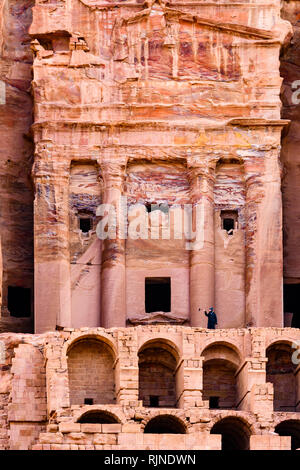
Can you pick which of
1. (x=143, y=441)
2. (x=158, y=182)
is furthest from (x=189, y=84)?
(x=143, y=441)

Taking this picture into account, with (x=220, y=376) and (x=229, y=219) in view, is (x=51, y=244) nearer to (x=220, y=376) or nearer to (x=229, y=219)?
(x=229, y=219)

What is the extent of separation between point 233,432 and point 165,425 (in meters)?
2.54

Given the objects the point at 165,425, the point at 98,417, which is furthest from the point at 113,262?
the point at 165,425

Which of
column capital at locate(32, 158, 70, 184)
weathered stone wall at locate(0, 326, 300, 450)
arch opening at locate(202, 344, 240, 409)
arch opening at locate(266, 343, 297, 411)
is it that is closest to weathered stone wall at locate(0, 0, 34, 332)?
column capital at locate(32, 158, 70, 184)

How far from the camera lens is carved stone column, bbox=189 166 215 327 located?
3533 inches

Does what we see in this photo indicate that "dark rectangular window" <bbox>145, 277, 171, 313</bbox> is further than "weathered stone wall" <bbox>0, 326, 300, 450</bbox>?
Yes

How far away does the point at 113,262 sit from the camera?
3551 inches

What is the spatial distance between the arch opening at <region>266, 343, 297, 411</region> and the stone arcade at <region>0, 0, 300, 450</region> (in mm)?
54

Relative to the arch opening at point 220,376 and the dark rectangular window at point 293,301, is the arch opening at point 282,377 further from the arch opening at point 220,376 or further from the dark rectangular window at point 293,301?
the dark rectangular window at point 293,301

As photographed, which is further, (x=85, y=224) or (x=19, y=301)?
(x=19, y=301)

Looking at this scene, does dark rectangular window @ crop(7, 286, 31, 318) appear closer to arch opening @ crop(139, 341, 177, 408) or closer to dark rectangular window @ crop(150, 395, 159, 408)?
arch opening @ crop(139, 341, 177, 408)

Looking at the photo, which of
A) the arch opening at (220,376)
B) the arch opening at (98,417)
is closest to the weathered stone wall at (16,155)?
the arch opening at (220,376)

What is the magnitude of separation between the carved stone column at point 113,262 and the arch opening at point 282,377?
628 cm
